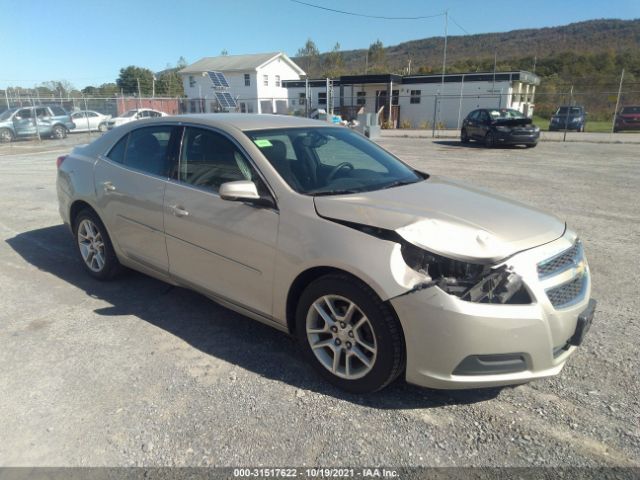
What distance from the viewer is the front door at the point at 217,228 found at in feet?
10.0

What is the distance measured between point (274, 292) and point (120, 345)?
4.44 ft

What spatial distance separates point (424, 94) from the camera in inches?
1449

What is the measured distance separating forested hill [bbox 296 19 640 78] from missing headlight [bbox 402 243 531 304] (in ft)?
188

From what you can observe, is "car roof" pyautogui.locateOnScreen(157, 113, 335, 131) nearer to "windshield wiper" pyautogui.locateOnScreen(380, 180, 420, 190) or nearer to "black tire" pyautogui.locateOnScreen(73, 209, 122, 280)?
"windshield wiper" pyautogui.locateOnScreen(380, 180, 420, 190)

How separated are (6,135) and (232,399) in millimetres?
26273

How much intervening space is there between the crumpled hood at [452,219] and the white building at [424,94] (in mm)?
32626

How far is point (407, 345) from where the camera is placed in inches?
98.7

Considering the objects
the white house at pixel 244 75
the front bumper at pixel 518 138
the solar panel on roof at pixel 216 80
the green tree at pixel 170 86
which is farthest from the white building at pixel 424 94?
the green tree at pixel 170 86

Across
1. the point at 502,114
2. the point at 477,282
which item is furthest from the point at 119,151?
the point at 502,114

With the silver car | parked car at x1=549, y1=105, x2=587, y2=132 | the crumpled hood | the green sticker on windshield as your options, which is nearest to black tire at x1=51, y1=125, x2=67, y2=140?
the silver car

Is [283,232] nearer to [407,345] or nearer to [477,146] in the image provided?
[407,345]

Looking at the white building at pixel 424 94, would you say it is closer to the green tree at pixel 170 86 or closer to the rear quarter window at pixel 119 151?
the rear quarter window at pixel 119 151

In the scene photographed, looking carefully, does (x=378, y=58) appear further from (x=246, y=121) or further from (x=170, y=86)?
(x=246, y=121)

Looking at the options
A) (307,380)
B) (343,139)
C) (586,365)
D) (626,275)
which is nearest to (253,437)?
(307,380)
